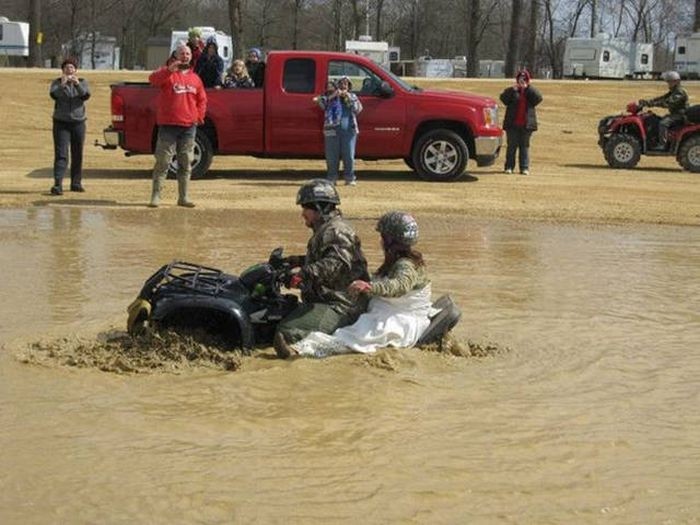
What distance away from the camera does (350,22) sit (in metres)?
68.5

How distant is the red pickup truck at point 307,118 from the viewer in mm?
16375

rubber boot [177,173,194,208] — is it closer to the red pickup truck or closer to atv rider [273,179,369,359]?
the red pickup truck

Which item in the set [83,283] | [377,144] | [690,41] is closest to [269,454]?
[83,283]

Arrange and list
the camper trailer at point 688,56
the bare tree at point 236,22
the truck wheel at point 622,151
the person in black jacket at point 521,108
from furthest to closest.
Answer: the camper trailer at point 688,56 → the bare tree at point 236,22 → the truck wheel at point 622,151 → the person in black jacket at point 521,108

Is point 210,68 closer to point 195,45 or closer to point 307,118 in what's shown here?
point 195,45

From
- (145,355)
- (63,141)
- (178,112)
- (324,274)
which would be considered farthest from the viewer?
(63,141)

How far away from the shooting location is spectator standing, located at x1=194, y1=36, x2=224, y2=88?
1634 centimetres

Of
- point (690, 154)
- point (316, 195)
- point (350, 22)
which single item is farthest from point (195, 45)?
point (350, 22)

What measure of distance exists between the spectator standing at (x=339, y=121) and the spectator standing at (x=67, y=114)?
3088 millimetres

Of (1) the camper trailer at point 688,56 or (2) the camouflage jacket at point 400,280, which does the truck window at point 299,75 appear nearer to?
(2) the camouflage jacket at point 400,280

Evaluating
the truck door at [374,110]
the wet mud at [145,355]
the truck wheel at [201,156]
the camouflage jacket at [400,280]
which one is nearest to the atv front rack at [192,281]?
the wet mud at [145,355]

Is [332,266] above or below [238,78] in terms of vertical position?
below

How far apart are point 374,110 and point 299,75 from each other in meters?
1.15

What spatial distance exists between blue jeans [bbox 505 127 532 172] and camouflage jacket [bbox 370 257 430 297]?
11394 millimetres
